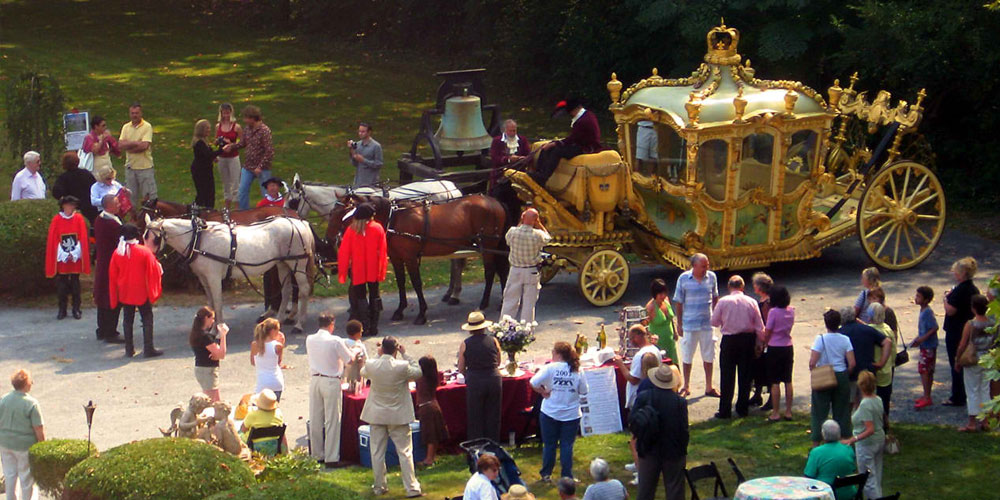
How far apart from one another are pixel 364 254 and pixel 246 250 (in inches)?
58.1

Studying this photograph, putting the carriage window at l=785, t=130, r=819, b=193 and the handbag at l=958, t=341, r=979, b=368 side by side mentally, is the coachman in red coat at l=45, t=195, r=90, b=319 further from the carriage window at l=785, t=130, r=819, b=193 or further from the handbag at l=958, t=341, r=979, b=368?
the handbag at l=958, t=341, r=979, b=368

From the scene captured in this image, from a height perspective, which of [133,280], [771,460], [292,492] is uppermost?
[133,280]

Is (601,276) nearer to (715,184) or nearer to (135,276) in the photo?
(715,184)

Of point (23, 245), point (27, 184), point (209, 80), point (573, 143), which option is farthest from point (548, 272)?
point (209, 80)

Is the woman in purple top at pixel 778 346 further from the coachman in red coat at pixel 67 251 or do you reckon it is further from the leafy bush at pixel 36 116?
the leafy bush at pixel 36 116

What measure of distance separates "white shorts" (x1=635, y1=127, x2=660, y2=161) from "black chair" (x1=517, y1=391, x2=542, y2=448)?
569 cm

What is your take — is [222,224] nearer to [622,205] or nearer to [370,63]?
[622,205]

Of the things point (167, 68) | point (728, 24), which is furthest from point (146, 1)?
point (728, 24)

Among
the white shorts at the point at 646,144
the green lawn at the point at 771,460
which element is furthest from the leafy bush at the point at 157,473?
the white shorts at the point at 646,144

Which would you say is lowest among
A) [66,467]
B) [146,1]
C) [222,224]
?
[66,467]

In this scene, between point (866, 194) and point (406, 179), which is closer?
point (866, 194)

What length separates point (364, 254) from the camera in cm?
1520

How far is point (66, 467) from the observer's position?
33.2 feet

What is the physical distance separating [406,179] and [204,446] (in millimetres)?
9664
